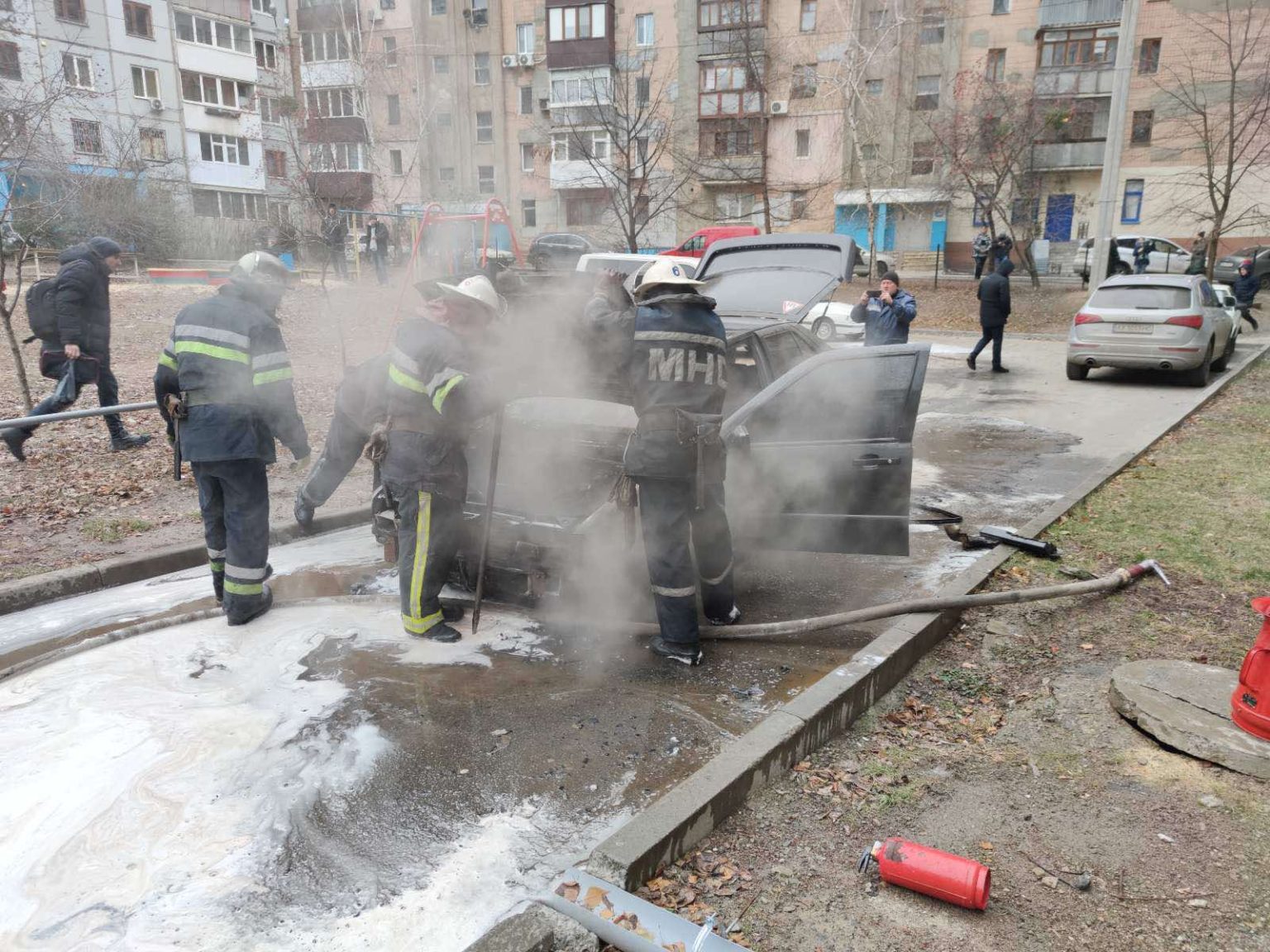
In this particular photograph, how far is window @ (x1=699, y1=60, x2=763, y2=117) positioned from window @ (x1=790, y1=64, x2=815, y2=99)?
1514mm

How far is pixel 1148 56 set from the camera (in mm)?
32781

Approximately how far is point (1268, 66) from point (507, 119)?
29303mm

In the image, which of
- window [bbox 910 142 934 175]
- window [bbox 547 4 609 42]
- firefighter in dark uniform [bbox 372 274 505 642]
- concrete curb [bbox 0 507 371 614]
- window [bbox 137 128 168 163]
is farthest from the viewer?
window [bbox 547 4 609 42]

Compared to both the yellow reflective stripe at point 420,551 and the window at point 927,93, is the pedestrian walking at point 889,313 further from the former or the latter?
the window at point 927,93

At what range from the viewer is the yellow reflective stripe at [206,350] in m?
4.33

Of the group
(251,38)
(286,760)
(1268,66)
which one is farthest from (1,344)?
(251,38)

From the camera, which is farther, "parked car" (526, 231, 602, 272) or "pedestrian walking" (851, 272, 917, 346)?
"parked car" (526, 231, 602, 272)

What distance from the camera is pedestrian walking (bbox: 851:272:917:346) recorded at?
932cm

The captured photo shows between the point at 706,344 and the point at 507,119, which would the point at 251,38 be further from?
the point at 706,344

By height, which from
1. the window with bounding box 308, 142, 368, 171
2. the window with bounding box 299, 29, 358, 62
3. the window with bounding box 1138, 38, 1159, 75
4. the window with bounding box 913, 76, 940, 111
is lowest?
the window with bounding box 308, 142, 368, 171

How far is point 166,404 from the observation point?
4418 millimetres

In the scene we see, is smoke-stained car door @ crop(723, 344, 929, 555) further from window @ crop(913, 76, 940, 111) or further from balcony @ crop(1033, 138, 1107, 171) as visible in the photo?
window @ crop(913, 76, 940, 111)

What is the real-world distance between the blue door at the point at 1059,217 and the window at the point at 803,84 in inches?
413

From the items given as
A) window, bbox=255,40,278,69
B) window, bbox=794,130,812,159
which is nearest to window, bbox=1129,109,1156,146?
window, bbox=794,130,812,159
